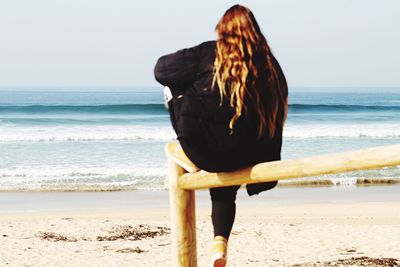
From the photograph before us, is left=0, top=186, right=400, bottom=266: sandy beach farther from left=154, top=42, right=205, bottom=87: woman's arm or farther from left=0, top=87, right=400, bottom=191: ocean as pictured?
left=154, top=42, right=205, bottom=87: woman's arm

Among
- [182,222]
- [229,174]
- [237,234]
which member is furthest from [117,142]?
[229,174]

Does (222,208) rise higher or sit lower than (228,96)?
lower

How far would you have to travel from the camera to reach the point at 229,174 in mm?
3076

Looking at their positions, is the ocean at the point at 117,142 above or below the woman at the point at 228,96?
below

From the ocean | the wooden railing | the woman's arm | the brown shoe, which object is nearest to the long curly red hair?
the woman's arm

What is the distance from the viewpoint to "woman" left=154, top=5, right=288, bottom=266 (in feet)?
9.97

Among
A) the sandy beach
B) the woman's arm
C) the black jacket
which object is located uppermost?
the woman's arm

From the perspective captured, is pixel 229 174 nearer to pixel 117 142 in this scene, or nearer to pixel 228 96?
pixel 228 96

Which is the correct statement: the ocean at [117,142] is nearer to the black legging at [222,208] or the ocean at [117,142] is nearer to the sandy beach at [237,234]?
the sandy beach at [237,234]

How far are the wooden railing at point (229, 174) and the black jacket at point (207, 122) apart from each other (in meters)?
0.08

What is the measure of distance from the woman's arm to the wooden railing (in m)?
0.35

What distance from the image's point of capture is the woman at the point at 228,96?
120 inches

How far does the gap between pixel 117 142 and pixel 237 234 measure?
1451cm

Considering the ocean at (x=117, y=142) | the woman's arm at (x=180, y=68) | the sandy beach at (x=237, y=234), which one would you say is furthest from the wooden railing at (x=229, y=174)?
the ocean at (x=117, y=142)
